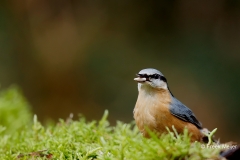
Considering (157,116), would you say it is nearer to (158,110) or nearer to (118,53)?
(158,110)

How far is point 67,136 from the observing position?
270cm

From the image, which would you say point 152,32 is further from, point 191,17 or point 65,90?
point 65,90

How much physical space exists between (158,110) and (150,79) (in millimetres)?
209

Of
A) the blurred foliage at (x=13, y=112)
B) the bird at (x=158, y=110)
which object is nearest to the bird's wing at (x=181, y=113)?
the bird at (x=158, y=110)

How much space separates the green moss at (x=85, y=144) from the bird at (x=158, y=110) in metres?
0.16

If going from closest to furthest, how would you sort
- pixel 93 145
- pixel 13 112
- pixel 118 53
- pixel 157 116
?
pixel 93 145 → pixel 157 116 → pixel 13 112 → pixel 118 53

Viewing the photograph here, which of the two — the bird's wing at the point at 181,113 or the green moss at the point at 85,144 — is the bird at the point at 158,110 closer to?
the bird's wing at the point at 181,113

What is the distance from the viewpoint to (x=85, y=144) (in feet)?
8.22

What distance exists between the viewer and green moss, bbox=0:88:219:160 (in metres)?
1.71

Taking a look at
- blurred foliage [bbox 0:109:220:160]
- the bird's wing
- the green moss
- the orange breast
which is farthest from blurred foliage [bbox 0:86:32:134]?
the bird's wing

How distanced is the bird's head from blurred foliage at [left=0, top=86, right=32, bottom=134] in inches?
48.4

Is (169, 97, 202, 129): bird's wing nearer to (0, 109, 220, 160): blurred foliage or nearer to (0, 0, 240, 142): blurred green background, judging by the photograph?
(0, 109, 220, 160): blurred foliage

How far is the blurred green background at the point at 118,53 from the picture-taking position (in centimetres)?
736

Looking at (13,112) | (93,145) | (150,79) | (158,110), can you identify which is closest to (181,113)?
(158,110)
